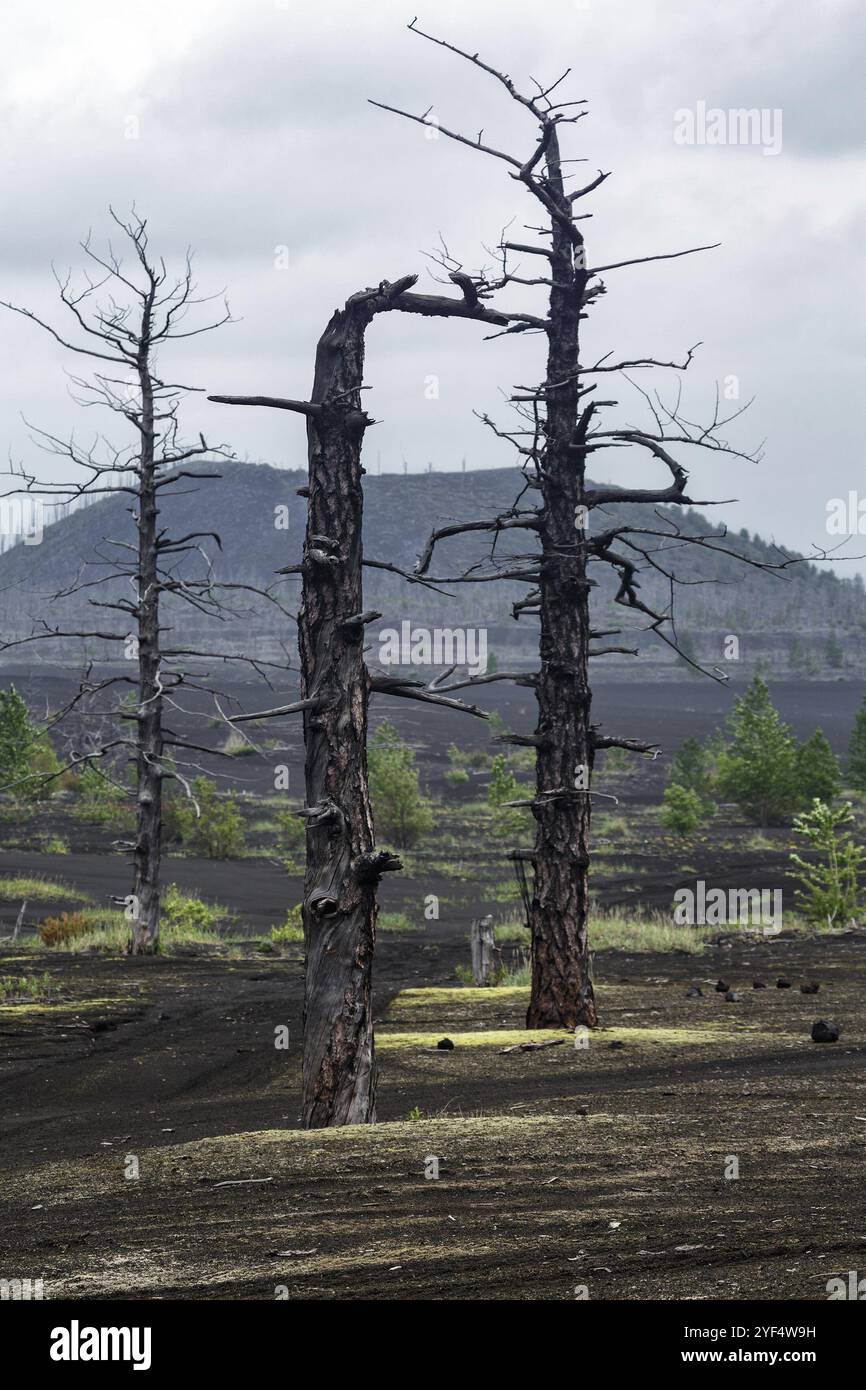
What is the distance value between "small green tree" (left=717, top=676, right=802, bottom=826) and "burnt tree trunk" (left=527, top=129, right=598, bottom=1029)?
30157mm

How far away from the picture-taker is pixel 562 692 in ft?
46.9

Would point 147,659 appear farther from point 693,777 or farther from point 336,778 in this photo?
point 693,777

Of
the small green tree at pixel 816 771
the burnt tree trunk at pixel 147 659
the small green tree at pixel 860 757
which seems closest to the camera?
the burnt tree trunk at pixel 147 659

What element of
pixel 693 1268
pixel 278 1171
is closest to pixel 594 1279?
pixel 693 1268

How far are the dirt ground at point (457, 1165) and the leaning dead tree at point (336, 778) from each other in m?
0.55

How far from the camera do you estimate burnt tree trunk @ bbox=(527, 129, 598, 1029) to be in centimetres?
Result: 1416

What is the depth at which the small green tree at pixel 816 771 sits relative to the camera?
1689 inches

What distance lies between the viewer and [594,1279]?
544 centimetres

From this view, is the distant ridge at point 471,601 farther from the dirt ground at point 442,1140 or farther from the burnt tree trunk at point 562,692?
the burnt tree trunk at point 562,692

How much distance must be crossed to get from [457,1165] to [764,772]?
37.8 meters

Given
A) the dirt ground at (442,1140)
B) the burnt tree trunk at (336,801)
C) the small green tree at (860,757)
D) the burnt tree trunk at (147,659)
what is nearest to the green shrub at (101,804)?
the burnt tree trunk at (147,659)

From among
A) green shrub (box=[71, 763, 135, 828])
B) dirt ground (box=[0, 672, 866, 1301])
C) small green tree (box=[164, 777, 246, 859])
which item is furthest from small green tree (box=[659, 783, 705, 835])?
dirt ground (box=[0, 672, 866, 1301])

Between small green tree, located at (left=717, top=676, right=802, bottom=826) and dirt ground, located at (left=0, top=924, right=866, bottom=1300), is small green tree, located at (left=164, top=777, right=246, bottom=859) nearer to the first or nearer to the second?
small green tree, located at (left=717, top=676, right=802, bottom=826)

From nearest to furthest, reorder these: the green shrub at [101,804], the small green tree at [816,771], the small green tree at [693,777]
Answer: the small green tree at [816,771] < the green shrub at [101,804] < the small green tree at [693,777]
